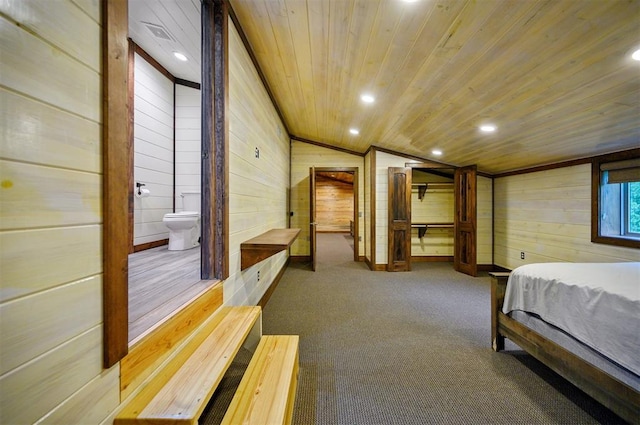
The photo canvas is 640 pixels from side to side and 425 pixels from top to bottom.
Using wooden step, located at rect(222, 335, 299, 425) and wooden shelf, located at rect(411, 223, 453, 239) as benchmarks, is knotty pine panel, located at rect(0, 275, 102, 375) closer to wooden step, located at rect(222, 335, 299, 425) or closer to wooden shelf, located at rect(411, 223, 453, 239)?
wooden step, located at rect(222, 335, 299, 425)

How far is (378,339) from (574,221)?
3238 mm

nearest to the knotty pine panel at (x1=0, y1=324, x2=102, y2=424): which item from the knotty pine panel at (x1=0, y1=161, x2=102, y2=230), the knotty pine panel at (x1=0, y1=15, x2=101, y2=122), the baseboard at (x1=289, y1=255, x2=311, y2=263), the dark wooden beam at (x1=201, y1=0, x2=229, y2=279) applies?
the knotty pine panel at (x1=0, y1=161, x2=102, y2=230)

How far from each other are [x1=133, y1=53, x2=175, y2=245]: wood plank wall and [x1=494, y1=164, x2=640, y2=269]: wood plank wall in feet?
18.4

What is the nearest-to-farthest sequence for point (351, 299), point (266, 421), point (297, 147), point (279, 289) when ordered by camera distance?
point (266, 421), point (351, 299), point (279, 289), point (297, 147)

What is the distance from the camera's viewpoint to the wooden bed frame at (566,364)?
1250 mm

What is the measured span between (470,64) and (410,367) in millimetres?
2296

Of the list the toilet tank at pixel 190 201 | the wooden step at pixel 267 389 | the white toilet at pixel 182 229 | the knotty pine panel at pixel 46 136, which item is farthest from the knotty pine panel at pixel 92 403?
the toilet tank at pixel 190 201

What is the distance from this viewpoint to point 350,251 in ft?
21.4

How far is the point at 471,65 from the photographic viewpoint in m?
1.83

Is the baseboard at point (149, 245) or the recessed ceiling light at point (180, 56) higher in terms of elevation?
the recessed ceiling light at point (180, 56)

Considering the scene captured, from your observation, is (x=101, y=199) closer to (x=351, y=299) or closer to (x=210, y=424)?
(x=210, y=424)

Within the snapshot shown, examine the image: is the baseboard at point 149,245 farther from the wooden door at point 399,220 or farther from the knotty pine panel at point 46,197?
the wooden door at point 399,220

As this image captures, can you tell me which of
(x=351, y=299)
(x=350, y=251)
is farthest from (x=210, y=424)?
(x=350, y=251)

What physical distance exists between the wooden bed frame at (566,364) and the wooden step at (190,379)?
1961 mm
